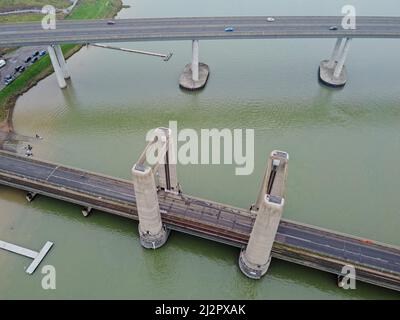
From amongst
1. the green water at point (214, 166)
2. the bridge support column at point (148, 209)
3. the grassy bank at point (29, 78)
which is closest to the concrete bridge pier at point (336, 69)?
the green water at point (214, 166)

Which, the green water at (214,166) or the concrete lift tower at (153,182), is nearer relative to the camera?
the concrete lift tower at (153,182)

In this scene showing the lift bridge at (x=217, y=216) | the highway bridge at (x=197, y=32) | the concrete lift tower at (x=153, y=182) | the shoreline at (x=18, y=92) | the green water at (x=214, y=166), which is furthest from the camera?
the highway bridge at (x=197, y=32)

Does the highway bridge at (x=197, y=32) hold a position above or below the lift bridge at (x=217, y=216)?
above

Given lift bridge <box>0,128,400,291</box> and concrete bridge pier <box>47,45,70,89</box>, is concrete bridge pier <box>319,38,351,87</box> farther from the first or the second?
concrete bridge pier <box>47,45,70,89</box>

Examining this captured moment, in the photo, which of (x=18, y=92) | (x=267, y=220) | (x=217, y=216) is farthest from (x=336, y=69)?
(x=18, y=92)

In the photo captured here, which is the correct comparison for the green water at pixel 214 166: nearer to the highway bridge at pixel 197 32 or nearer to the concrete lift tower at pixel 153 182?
the concrete lift tower at pixel 153 182

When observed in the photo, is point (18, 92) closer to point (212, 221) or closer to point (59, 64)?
point (59, 64)
